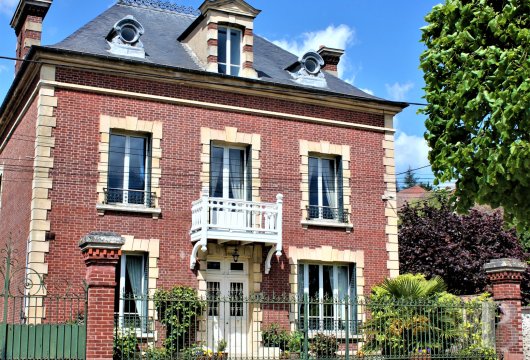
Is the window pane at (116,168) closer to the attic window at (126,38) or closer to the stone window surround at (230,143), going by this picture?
the stone window surround at (230,143)

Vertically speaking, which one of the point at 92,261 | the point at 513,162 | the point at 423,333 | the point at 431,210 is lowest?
the point at 423,333

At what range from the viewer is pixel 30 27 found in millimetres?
21344

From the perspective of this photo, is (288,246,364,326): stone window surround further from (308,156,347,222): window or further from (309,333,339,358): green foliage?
(309,333,339,358): green foliage

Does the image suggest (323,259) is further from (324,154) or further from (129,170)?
(129,170)

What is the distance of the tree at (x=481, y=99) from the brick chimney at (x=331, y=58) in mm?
12960

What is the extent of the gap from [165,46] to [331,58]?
6.11 m

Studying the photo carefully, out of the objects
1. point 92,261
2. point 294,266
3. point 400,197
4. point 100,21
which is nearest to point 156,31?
point 100,21

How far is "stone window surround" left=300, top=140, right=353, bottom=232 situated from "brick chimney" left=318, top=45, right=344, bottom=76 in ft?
13.8

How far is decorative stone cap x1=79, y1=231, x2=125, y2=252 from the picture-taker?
13000mm

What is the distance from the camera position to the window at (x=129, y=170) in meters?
19.0

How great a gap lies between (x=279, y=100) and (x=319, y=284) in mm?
5269

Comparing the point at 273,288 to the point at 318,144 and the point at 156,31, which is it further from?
the point at 156,31

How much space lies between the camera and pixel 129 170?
63.4 feet

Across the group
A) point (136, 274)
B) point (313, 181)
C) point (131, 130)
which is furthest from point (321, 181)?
point (136, 274)
